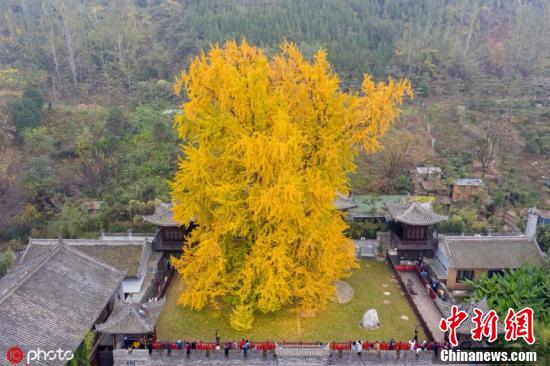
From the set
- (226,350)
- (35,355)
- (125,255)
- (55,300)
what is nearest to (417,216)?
(226,350)

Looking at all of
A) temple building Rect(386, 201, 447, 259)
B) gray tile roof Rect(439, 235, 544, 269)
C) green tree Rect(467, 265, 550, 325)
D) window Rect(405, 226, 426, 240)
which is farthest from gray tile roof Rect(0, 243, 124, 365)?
gray tile roof Rect(439, 235, 544, 269)

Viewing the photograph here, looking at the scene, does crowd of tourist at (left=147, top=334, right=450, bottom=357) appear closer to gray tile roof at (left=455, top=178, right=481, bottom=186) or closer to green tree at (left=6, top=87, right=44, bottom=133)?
gray tile roof at (left=455, top=178, right=481, bottom=186)

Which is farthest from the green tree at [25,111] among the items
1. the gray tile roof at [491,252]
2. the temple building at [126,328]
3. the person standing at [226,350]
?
the gray tile roof at [491,252]

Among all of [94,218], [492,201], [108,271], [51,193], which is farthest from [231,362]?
[492,201]

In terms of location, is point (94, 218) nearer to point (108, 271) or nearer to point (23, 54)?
point (108, 271)

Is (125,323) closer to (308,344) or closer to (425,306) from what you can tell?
(308,344)
